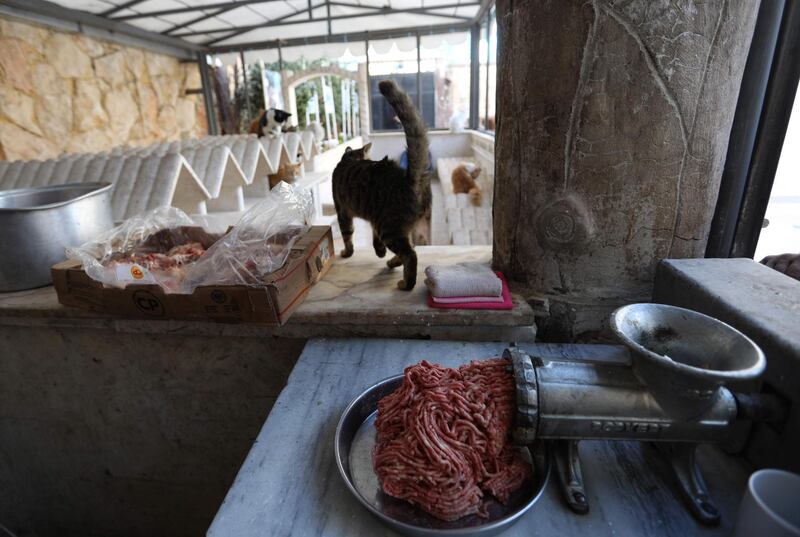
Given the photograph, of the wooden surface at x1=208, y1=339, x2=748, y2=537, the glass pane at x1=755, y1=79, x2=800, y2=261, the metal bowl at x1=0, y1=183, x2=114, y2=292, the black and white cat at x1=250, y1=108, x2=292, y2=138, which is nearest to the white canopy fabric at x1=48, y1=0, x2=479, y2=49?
the black and white cat at x1=250, y1=108, x2=292, y2=138

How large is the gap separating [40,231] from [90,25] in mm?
6095

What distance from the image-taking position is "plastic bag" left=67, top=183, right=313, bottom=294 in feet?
4.58

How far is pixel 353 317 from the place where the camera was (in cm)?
146

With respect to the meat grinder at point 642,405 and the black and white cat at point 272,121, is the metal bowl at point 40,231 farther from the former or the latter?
the black and white cat at point 272,121

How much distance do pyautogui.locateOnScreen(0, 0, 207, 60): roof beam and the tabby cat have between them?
5691 mm

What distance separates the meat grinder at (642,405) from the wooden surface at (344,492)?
0.05 metres

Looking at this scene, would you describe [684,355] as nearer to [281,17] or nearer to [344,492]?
[344,492]

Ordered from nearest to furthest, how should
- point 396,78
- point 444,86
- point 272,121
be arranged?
point 272,121
point 396,78
point 444,86

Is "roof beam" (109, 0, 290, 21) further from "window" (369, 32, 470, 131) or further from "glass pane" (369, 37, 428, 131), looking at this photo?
"glass pane" (369, 37, 428, 131)

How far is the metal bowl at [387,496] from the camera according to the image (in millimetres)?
765

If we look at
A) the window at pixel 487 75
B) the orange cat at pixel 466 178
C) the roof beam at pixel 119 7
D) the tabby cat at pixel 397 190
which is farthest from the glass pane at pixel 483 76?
the tabby cat at pixel 397 190

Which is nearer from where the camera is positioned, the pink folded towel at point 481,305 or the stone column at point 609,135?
the stone column at point 609,135

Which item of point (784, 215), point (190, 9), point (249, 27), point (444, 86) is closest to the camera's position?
point (784, 215)

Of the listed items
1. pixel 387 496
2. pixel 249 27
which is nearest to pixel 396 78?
pixel 249 27
